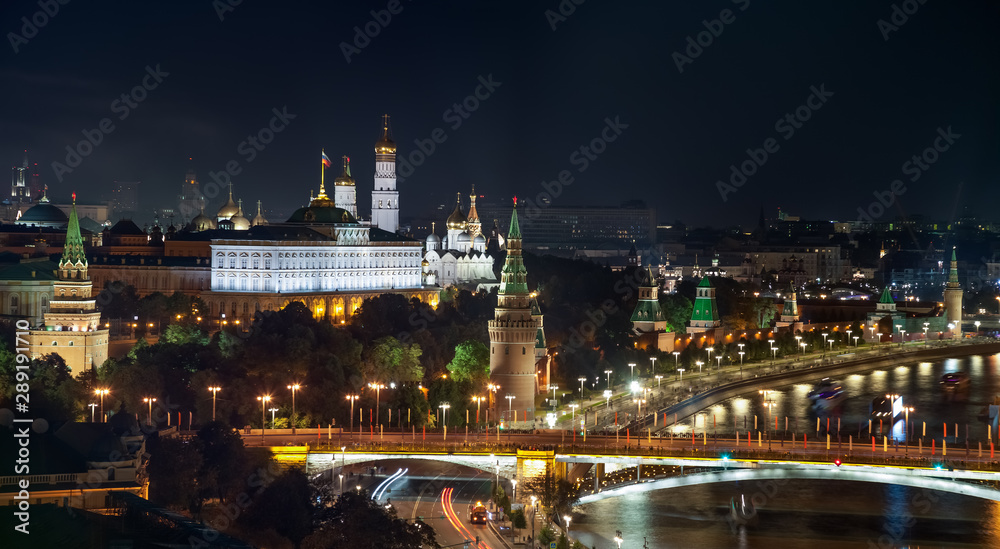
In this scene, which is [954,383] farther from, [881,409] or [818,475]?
[818,475]

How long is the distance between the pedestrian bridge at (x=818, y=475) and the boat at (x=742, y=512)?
237 cm

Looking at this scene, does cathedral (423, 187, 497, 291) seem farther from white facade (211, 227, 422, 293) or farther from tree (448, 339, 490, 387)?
tree (448, 339, 490, 387)

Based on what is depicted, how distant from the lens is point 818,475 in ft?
123

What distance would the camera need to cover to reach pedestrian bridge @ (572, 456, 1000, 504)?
36.2m

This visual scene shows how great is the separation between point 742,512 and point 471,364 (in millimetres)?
12620

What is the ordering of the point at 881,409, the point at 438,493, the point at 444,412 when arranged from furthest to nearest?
the point at 881,409 → the point at 444,412 → the point at 438,493

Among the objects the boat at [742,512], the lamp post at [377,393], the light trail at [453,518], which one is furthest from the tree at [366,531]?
the lamp post at [377,393]

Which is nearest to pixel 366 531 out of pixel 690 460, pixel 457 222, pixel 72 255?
pixel 690 460

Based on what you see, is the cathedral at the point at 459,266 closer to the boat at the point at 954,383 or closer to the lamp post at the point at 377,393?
the boat at the point at 954,383

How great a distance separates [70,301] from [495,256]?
4995cm

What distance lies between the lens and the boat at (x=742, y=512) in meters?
40.6

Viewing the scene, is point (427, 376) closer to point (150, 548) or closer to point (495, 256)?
point (150, 548)

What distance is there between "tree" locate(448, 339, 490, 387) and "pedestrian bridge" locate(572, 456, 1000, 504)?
11.8 meters

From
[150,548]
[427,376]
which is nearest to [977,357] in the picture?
[427,376]
